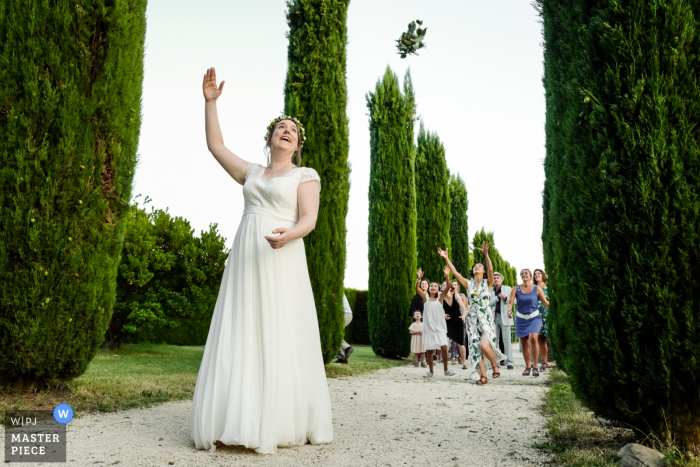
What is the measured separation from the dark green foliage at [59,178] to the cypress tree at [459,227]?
58.1 ft

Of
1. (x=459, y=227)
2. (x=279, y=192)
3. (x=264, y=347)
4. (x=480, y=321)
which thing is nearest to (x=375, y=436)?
(x=264, y=347)

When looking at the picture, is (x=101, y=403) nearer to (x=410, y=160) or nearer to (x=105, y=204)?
(x=105, y=204)

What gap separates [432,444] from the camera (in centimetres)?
380

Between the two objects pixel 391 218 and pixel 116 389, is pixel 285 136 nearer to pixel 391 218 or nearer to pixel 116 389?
pixel 116 389

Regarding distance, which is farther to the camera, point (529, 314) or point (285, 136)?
point (529, 314)

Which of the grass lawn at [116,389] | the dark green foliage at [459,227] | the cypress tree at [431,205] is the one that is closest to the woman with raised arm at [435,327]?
the grass lawn at [116,389]

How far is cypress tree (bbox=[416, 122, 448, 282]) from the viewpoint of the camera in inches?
675

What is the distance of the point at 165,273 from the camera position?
1230cm

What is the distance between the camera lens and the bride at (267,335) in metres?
3.36

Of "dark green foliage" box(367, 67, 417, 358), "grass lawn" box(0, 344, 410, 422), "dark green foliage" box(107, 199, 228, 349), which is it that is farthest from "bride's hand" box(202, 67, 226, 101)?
"dark green foliage" box(367, 67, 417, 358)

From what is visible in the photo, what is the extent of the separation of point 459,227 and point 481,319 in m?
14.9

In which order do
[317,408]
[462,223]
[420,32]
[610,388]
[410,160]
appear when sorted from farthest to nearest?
1. [462,223]
2. [410,160]
3. [420,32]
4. [317,408]
5. [610,388]

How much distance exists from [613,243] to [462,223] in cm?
2047

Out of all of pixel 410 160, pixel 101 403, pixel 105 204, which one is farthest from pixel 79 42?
pixel 410 160
